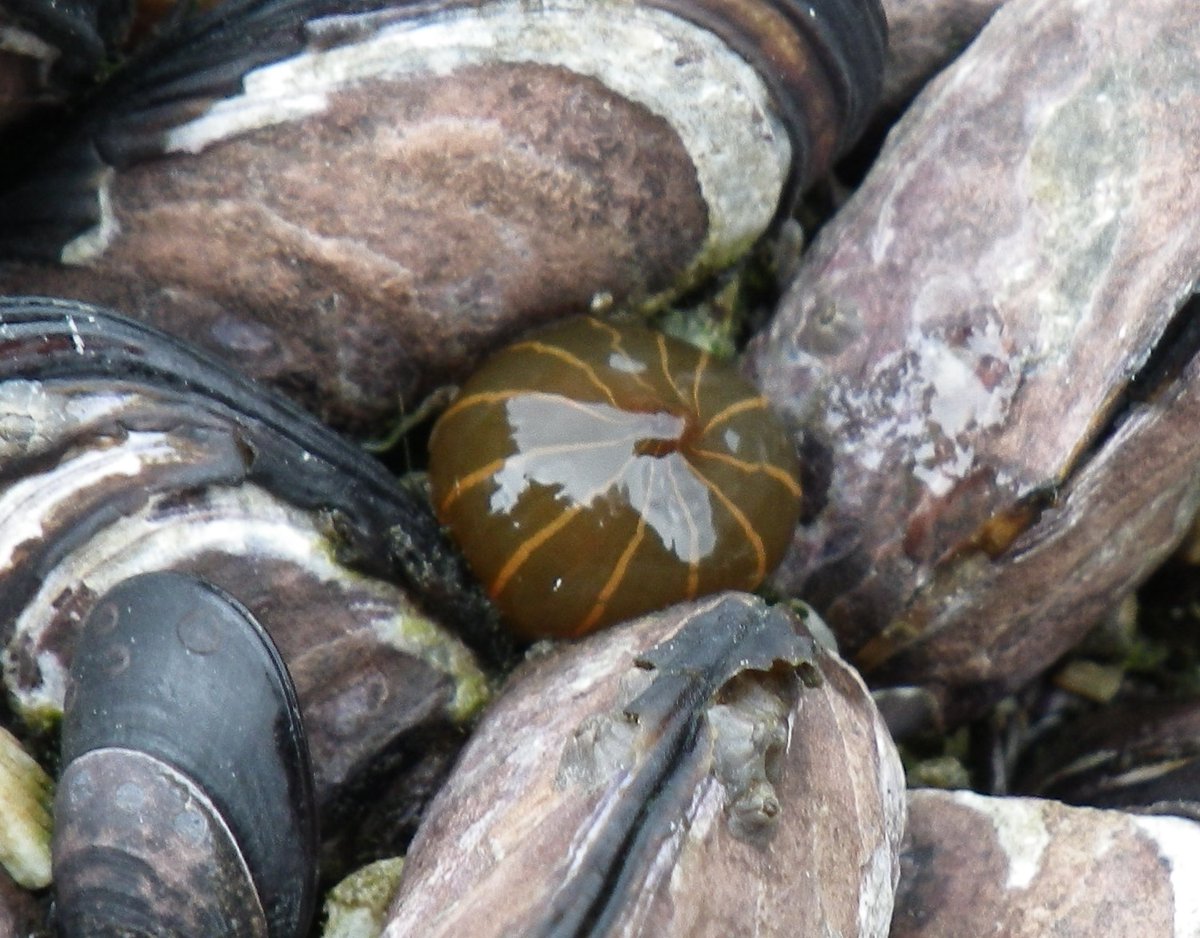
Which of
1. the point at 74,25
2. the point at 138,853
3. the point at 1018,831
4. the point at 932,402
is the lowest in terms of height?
the point at 138,853

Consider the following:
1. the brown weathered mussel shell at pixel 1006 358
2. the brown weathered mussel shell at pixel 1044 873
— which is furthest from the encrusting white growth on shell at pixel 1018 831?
the brown weathered mussel shell at pixel 1006 358

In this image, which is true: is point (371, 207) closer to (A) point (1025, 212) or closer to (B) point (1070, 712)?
(A) point (1025, 212)

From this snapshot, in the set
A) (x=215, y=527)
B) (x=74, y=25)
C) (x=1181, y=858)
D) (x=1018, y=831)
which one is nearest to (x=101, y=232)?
(x=74, y=25)

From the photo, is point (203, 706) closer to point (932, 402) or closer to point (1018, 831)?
point (1018, 831)

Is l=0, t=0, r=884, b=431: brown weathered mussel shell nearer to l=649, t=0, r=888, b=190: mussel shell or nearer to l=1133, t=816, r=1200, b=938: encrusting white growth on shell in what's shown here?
l=649, t=0, r=888, b=190: mussel shell

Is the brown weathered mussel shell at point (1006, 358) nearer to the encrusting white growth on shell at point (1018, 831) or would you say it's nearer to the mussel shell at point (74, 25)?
the encrusting white growth on shell at point (1018, 831)

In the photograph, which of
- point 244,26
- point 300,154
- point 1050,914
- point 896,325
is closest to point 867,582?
point 896,325
